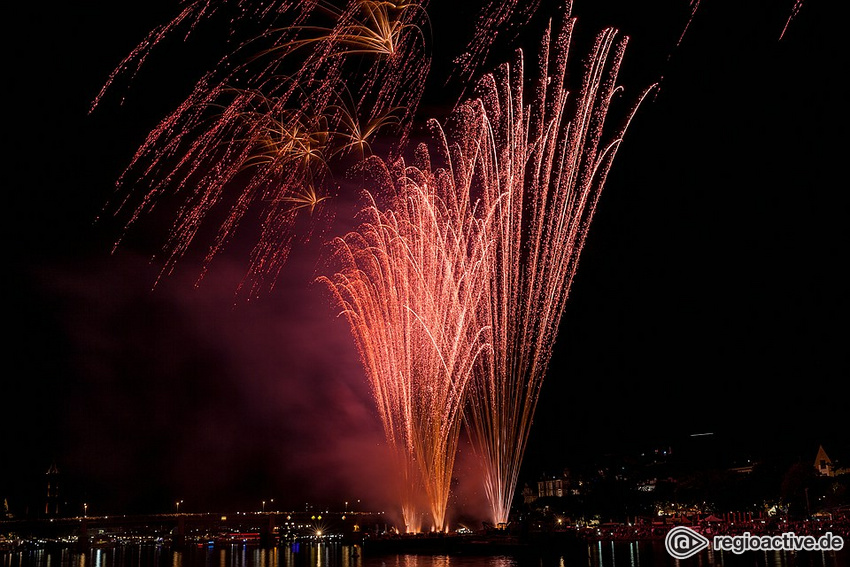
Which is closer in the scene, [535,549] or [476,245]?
[476,245]

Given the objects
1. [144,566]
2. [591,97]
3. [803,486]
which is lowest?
[144,566]

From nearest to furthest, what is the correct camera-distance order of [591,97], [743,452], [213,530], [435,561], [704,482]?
[591,97] → [435,561] → [704,482] → [743,452] → [213,530]

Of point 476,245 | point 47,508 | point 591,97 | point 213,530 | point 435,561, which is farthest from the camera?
point 47,508

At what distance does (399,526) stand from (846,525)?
105 feet

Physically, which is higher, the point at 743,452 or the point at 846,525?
the point at 743,452

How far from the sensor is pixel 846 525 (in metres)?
54.7

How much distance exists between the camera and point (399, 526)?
220 ft

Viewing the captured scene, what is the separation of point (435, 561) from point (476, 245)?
87.2 feet

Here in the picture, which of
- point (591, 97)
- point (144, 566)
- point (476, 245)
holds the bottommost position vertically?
point (144, 566)

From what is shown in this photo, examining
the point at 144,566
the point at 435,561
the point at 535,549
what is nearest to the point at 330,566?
the point at 435,561

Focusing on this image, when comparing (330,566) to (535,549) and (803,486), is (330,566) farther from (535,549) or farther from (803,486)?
(803,486)

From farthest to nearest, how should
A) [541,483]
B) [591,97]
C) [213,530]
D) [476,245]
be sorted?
[213,530]
[541,483]
[476,245]
[591,97]

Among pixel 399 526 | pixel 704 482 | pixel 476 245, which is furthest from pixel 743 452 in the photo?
pixel 476 245

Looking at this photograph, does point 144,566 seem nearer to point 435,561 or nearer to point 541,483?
point 435,561
